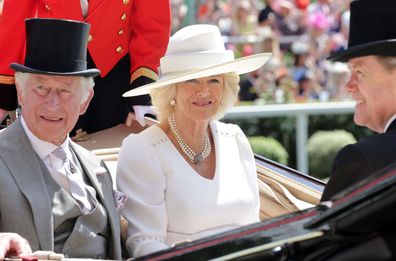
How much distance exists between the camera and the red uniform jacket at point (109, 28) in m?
4.35

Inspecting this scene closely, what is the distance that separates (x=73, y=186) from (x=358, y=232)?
4.85 ft

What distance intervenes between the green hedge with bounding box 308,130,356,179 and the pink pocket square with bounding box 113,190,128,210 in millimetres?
6823

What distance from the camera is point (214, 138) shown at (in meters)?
3.95

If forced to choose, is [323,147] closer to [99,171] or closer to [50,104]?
[99,171]

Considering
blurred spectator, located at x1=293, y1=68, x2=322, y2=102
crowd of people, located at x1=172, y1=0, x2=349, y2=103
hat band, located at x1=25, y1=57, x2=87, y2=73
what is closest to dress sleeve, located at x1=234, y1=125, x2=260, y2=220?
hat band, located at x1=25, y1=57, x2=87, y2=73

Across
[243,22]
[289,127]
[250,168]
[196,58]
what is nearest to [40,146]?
[196,58]

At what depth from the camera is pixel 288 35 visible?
12.6 metres

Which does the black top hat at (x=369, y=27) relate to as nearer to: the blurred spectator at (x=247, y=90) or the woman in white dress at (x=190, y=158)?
the woman in white dress at (x=190, y=158)

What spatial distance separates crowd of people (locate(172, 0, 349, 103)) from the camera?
1175 centimetres

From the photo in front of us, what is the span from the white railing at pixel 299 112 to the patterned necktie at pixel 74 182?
6111 mm

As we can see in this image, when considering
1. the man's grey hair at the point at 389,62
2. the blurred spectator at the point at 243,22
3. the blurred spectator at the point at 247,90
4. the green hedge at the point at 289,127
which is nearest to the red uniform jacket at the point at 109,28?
the man's grey hair at the point at 389,62

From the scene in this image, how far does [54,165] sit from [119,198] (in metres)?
0.27

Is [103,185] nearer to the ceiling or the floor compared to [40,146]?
nearer to the floor

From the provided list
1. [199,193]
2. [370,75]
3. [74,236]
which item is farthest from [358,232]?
[199,193]
